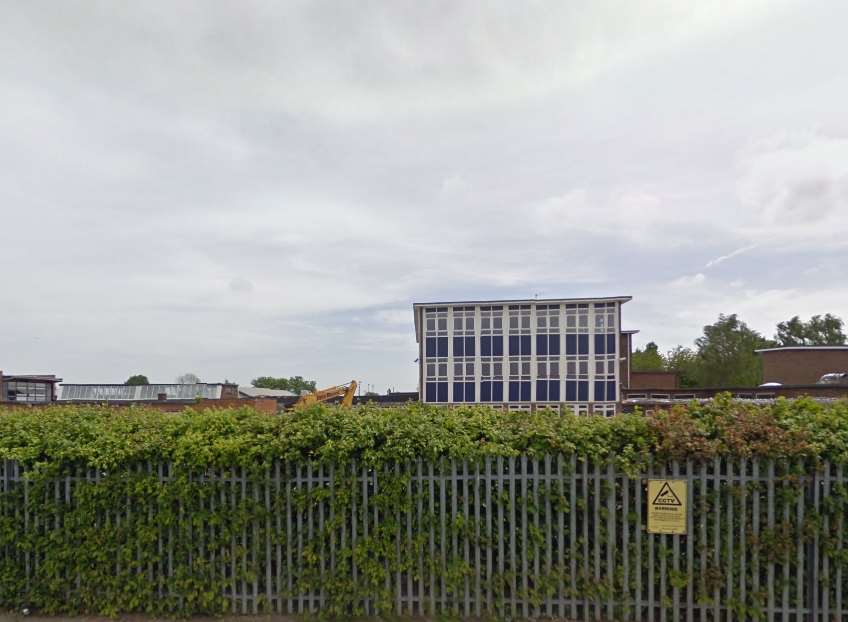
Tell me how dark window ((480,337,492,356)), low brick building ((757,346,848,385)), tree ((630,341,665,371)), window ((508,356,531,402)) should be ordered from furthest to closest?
tree ((630,341,665,371)) < dark window ((480,337,492,356)) < low brick building ((757,346,848,385)) < window ((508,356,531,402))

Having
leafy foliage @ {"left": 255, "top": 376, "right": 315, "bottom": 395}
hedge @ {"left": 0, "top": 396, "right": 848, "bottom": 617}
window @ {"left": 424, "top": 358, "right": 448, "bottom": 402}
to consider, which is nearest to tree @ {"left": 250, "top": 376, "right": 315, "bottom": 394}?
leafy foliage @ {"left": 255, "top": 376, "right": 315, "bottom": 395}

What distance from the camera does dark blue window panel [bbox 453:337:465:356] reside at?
4269cm

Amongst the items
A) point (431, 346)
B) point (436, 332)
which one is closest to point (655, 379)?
point (436, 332)

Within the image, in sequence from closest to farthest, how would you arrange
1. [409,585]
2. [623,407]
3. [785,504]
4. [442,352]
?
[785,504] → [409,585] → [623,407] → [442,352]

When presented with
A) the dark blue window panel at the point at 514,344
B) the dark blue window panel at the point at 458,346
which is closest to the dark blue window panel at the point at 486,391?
the dark blue window panel at the point at 458,346

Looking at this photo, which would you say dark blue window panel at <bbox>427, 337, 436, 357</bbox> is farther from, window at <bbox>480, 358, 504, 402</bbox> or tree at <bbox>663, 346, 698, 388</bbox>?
tree at <bbox>663, 346, 698, 388</bbox>

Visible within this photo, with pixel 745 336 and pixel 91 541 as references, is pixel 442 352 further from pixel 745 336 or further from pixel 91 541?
pixel 91 541

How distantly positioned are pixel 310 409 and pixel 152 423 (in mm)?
1705

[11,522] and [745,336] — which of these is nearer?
[11,522]

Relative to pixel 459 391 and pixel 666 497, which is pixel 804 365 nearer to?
pixel 459 391

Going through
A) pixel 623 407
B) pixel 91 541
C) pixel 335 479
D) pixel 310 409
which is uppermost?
pixel 310 409

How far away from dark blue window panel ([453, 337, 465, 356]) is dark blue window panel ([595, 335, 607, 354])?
12033 millimetres

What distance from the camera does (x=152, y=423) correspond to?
4871 millimetres

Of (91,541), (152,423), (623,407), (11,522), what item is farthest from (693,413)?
(623,407)
